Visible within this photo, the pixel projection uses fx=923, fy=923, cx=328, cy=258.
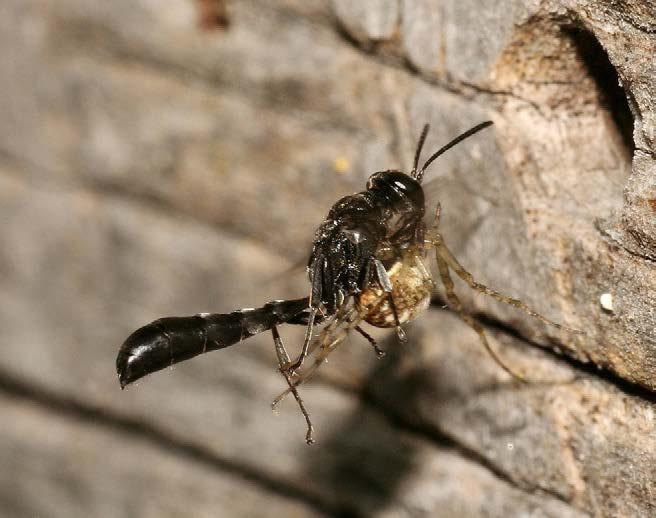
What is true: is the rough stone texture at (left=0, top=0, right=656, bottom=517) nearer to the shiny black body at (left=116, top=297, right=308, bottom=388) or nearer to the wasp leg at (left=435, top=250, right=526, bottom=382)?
the wasp leg at (left=435, top=250, right=526, bottom=382)

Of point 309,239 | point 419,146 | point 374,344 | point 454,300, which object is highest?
point 419,146

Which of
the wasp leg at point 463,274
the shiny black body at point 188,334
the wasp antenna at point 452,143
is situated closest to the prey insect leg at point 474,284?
the wasp leg at point 463,274

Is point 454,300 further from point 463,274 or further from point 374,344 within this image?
point 374,344

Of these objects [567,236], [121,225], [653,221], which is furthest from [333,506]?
[653,221]

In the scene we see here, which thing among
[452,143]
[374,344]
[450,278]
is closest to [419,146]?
[452,143]

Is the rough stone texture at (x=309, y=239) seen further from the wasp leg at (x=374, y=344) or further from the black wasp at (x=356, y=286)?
the wasp leg at (x=374, y=344)

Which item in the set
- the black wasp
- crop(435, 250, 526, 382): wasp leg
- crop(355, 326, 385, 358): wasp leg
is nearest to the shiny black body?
the black wasp
